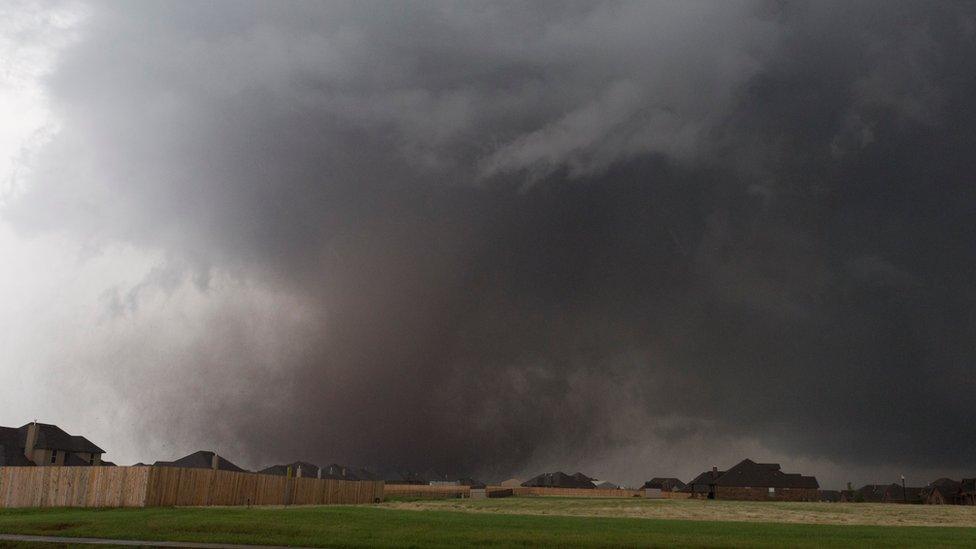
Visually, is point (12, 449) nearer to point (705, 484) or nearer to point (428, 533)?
point (428, 533)

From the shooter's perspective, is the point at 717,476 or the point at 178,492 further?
the point at 717,476

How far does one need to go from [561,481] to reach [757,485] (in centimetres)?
5709

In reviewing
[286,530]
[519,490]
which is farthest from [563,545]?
[519,490]

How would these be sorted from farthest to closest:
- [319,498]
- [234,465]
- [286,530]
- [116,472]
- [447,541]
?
[234,465]
[319,498]
[116,472]
[286,530]
[447,541]

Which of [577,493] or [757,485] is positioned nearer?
[577,493]

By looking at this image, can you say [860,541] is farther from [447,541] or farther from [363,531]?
[363,531]

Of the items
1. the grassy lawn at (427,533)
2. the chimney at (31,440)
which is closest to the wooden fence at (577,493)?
the chimney at (31,440)

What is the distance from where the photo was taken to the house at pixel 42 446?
253 feet

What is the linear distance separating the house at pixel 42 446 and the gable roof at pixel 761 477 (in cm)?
10746

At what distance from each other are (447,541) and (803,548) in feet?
38.9

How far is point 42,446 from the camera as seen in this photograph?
265ft

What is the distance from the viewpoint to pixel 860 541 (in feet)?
88.0

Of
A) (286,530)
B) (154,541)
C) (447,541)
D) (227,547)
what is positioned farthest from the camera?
(286,530)

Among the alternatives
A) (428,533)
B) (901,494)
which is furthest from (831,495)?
(428,533)
